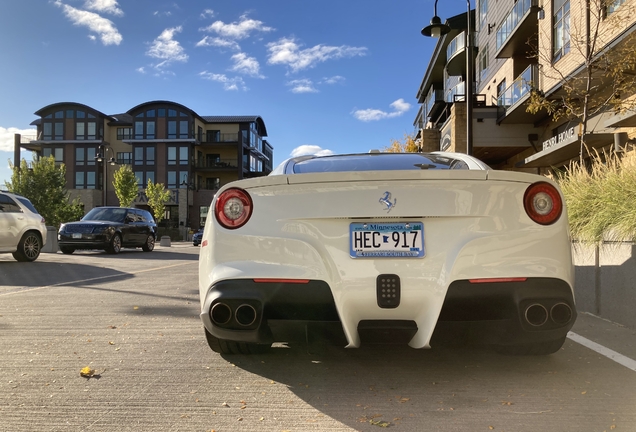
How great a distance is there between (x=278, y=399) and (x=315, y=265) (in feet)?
2.50

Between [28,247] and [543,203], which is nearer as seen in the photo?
[543,203]

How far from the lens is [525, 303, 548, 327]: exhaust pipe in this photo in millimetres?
2834

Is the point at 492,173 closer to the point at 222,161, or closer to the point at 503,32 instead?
the point at 503,32

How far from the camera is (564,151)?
700 inches

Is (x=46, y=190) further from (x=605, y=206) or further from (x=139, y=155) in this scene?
(x=605, y=206)

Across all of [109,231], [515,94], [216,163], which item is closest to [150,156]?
[216,163]

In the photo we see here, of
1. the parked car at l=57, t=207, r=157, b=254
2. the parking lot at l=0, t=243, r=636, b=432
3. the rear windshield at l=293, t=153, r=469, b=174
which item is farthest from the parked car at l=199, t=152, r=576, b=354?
the parked car at l=57, t=207, r=157, b=254

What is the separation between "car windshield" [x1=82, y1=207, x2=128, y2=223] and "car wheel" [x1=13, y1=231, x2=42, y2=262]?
5.03 m

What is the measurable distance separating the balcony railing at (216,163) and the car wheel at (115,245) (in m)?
46.9

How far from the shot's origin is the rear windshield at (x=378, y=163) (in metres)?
3.68

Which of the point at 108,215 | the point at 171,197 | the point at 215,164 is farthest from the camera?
the point at 215,164

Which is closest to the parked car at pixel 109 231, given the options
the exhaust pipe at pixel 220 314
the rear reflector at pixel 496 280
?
the exhaust pipe at pixel 220 314

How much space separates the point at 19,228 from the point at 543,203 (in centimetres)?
1130

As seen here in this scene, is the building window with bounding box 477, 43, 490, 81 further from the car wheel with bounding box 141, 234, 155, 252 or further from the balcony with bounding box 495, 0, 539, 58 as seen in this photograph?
the car wheel with bounding box 141, 234, 155, 252
